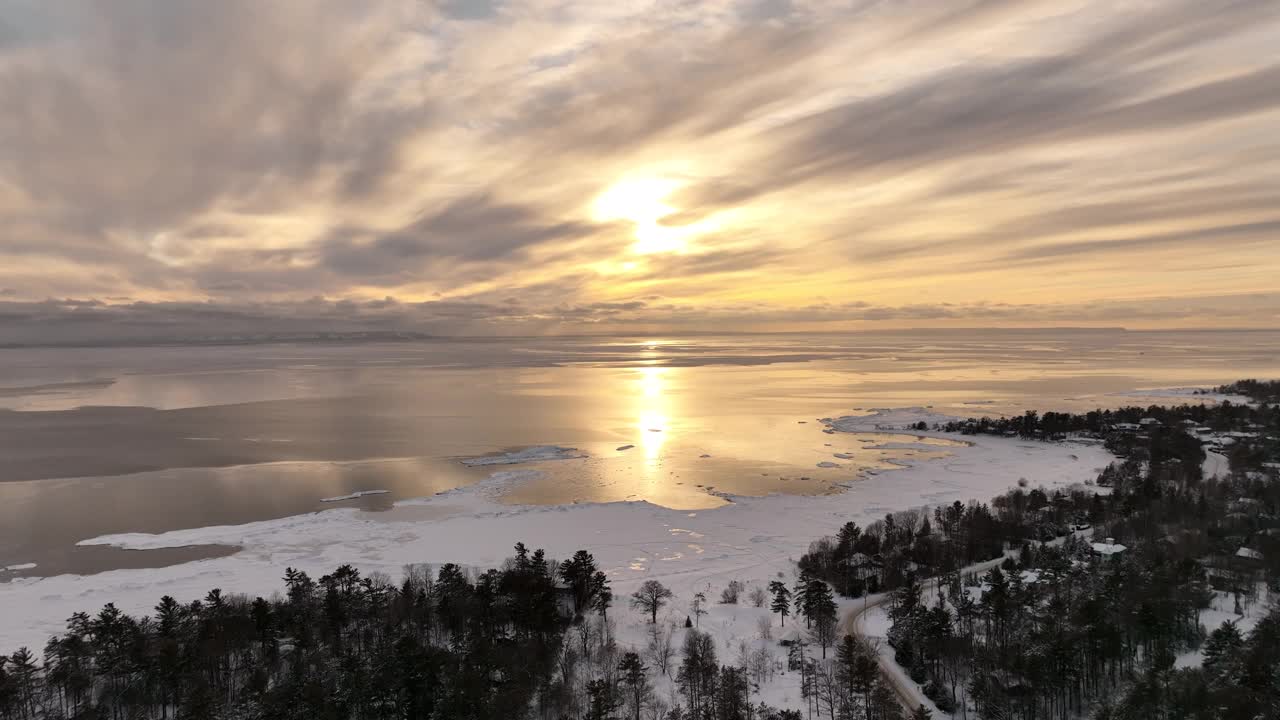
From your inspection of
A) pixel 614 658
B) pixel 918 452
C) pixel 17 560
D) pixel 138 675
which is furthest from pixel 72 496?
pixel 918 452

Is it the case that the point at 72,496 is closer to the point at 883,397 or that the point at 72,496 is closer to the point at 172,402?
the point at 172,402

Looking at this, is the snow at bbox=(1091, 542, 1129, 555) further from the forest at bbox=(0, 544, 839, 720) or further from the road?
the forest at bbox=(0, 544, 839, 720)

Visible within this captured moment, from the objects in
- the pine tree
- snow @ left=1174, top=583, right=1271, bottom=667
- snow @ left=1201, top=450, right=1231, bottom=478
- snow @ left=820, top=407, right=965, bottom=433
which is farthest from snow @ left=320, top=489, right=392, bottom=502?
snow @ left=1201, top=450, right=1231, bottom=478

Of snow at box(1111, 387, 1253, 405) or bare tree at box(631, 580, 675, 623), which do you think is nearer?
bare tree at box(631, 580, 675, 623)

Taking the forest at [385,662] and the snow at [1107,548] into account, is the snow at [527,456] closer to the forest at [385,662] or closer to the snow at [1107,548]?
the forest at [385,662]

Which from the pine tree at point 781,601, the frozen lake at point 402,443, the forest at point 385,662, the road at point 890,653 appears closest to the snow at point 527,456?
the frozen lake at point 402,443

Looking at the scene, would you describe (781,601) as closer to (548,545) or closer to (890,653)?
(890,653)
